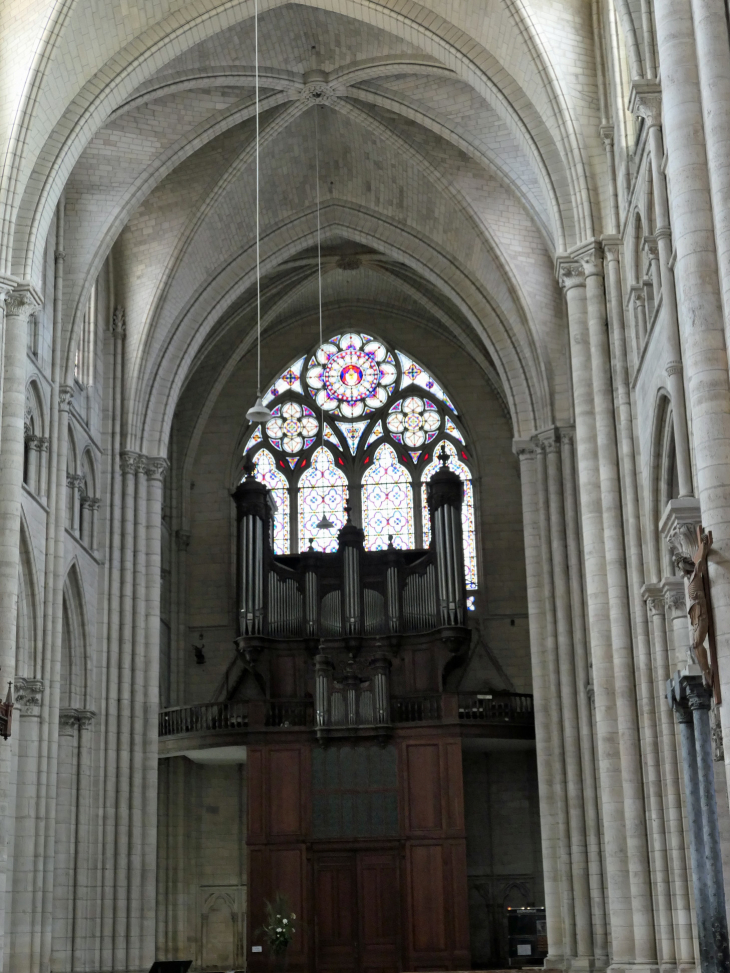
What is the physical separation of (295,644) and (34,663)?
895cm

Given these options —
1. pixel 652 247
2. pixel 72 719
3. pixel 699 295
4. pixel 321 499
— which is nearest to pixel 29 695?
pixel 72 719

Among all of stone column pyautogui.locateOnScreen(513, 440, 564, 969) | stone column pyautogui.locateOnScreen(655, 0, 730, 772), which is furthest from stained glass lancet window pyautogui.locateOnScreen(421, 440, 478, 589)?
stone column pyautogui.locateOnScreen(655, 0, 730, 772)

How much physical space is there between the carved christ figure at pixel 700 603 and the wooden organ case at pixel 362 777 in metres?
16.1

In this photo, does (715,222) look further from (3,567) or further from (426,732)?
(426,732)

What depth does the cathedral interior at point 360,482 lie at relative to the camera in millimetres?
16469

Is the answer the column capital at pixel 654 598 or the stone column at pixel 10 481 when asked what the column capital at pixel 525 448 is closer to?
the column capital at pixel 654 598

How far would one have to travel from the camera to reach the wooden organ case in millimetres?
26094

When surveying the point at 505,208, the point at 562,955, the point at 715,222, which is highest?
the point at 505,208

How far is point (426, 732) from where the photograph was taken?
2691 centimetres

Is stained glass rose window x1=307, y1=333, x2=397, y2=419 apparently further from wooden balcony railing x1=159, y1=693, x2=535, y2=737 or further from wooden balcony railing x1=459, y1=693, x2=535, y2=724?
wooden balcony railing x1=459, y1=693, x2=535, y2=724

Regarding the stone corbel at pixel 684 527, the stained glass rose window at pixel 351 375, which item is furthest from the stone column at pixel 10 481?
the stained glass rose window at pixel 351 375

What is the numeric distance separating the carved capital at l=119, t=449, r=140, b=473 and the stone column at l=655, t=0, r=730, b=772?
631 inches

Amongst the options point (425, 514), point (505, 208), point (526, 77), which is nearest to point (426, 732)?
point (425, 514)

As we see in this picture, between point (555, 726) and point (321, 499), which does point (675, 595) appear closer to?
point (555, 726)
